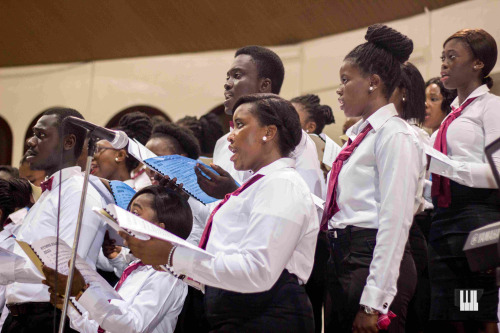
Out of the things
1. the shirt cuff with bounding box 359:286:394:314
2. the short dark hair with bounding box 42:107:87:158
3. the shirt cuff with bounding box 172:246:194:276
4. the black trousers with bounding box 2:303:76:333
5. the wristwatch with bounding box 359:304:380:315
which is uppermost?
the short dark hair with bounding box 42:107:87:158

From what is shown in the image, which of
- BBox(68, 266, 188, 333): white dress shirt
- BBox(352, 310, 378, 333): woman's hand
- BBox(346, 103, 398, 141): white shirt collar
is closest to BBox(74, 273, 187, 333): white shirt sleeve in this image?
BBox(68, 266, 188, 333): white dress shirt

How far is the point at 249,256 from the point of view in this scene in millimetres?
2074

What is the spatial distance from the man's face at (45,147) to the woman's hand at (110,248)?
439 mm

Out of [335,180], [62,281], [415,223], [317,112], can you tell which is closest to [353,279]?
Result: [335,180]

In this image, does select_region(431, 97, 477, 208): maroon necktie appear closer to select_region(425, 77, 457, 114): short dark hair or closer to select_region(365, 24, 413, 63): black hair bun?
select_region(365, 24, 413, 63): black hair bun

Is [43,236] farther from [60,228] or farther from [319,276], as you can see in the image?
[319,276]

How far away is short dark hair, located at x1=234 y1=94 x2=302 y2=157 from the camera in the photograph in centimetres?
242

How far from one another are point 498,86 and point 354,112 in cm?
267

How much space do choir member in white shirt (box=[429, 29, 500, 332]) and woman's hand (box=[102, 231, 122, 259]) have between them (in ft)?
5.01

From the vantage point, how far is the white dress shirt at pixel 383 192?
227 centimetres


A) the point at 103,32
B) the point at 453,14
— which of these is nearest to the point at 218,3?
the point at 103,32

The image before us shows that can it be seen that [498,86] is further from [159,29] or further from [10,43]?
[10,43]

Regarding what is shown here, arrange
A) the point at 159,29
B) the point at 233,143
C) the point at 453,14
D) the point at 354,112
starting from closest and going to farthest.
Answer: the point at 233,143
the point at 354,112
the point at 453,14
the point at 159,29

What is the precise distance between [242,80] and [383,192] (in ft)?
4.17
